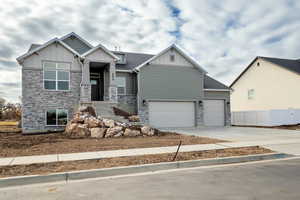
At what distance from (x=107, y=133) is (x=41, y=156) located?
18.4 feet

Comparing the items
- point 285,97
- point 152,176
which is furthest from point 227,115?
point 152,176

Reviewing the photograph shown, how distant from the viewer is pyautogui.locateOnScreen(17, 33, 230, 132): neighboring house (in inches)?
655

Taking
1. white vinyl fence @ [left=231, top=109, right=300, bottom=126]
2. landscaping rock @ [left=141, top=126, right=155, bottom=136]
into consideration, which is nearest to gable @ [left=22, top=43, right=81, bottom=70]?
landscaping rock @ [left=141, top=126, right=155, bottom=136]

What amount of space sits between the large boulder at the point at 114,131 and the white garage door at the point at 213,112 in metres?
11.1

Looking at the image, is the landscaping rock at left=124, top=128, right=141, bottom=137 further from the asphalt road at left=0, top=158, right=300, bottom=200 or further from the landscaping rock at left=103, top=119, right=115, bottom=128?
the asphalt road at left=0, top=158, right=300, bottom=200

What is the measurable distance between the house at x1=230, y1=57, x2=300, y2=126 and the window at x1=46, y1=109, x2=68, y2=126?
18.2 m

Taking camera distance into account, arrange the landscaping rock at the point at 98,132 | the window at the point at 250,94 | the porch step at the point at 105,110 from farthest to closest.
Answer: the window at the point at 250,94 < the porch step at the point at 105,110 < the landscaping rock at the point at 98,132

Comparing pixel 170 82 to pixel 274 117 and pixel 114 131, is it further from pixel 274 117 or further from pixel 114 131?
pixel 274 117

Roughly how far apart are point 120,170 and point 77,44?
52.6ft

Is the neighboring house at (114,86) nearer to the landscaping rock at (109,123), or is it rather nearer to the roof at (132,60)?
the roof at (132,60)

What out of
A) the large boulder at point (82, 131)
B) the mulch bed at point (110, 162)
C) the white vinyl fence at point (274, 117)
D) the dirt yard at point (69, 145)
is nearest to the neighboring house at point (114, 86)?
the large boulder at point (82, 131)

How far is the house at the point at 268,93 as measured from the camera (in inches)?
915

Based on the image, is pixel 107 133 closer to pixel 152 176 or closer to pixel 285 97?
pixel 152 176

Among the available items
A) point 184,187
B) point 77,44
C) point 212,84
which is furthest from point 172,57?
point 184,187
